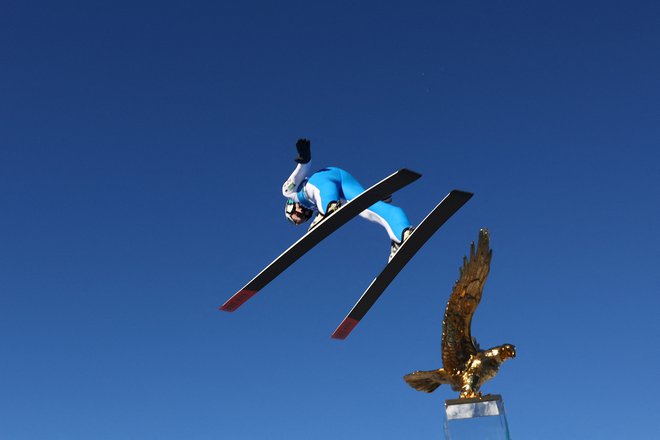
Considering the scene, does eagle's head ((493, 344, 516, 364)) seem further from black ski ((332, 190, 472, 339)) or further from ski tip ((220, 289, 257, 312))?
ski tip ((220, 289, 257, 312))

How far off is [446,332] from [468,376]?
17.4 inches

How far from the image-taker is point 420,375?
7.22m

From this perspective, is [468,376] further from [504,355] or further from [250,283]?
[250,283]

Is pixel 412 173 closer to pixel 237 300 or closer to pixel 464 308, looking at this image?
pixel 464 308

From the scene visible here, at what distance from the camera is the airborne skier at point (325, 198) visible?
805 centimetres

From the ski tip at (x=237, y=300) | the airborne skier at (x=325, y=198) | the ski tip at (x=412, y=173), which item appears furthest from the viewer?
the ski tip at (x=237, y=300)

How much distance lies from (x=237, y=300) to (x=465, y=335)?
2830mm

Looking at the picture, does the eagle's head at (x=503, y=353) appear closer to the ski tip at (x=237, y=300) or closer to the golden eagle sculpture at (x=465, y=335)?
the golden eagle sculpture at (x=465, y=335)

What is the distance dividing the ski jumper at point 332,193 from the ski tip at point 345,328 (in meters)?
1.30

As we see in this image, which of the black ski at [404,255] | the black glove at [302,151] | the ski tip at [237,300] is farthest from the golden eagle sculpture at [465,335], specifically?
the black glove at [302,151]

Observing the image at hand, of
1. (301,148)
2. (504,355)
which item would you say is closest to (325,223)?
(301,148)

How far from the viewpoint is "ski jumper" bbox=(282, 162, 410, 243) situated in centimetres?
809

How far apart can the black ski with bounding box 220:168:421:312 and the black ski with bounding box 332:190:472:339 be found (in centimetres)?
57

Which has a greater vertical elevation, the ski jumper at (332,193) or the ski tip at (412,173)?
the ski jumper at (332,193)
